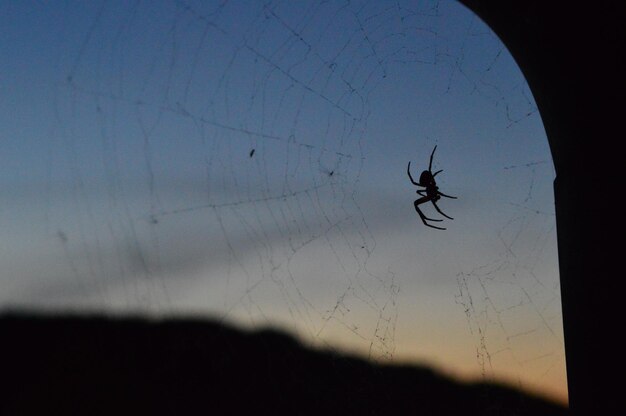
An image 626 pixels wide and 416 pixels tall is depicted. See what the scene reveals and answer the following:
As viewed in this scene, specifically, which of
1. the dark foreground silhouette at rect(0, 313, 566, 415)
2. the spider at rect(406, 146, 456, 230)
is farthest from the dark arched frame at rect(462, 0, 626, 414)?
the spider at rect(406, 146, 456, 230)

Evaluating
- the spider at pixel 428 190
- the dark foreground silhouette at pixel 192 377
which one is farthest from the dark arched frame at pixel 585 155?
the spider at pixel 428 190

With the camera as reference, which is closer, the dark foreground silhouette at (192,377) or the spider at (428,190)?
the dark foreground silhouette at (192,377)

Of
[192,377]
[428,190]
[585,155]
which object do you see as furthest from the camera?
[428,190]

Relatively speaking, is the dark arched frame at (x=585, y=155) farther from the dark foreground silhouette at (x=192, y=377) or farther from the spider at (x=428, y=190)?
the spider at (x=428, y=190)

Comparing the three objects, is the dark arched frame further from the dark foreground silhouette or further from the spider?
the spider

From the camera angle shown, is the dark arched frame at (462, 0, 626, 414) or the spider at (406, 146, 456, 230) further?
the spider at (406, 146, 456, 230)
